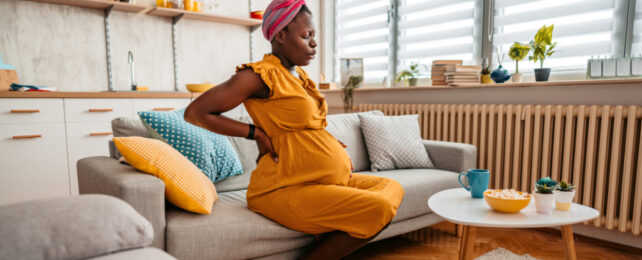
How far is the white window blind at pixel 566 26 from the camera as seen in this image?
240 centimetres

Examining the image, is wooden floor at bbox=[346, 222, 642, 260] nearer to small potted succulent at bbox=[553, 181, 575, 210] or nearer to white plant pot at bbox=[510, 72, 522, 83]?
small potted succulent at bbox=[553, 181, 575, 210]

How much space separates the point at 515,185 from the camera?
241cm

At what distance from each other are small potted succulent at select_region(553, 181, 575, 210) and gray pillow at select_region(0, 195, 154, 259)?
50.7 inches

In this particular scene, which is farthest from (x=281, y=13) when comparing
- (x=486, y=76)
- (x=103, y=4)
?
(x=103, y=4)

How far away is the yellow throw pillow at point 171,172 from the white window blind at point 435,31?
8.32 ft

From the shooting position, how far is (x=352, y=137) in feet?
7.73

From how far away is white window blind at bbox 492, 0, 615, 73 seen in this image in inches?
94.7

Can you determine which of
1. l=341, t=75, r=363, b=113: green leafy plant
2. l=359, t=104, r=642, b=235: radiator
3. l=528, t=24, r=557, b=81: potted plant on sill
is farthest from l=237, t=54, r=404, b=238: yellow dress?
l=341, t=75, r=363, b=113: green leafy plant

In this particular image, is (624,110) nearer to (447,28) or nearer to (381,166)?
(381,166)

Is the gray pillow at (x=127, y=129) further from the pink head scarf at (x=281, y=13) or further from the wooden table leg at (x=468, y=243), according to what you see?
the wooden table leg at (x=468, y=243)

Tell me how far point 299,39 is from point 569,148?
5.72ft

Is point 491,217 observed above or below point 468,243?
above

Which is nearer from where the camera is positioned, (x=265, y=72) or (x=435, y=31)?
(x=265, y=72)

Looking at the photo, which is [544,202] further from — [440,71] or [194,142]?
[440,71]
